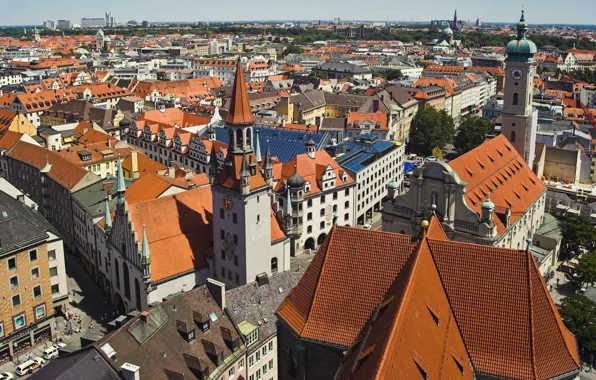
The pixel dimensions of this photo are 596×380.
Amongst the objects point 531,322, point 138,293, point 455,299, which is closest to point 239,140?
point 138,293

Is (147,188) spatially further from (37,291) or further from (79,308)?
(37,291)

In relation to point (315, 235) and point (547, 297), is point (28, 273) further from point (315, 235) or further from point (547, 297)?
point (547, 297)

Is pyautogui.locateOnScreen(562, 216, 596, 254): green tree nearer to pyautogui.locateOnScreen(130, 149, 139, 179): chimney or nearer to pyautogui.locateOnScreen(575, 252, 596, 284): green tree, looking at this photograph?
pyautogui.locateOnScreen(575, 252, 596, 284): green tree

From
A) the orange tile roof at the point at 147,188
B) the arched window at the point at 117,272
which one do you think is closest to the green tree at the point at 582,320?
the arched window at the point at 117,272

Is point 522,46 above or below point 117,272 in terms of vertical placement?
above

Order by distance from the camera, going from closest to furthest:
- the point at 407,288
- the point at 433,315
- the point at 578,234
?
the point at 407,288, the point at 433,315, the point at 578,234

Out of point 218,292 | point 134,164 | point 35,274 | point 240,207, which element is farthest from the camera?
point 134,164
